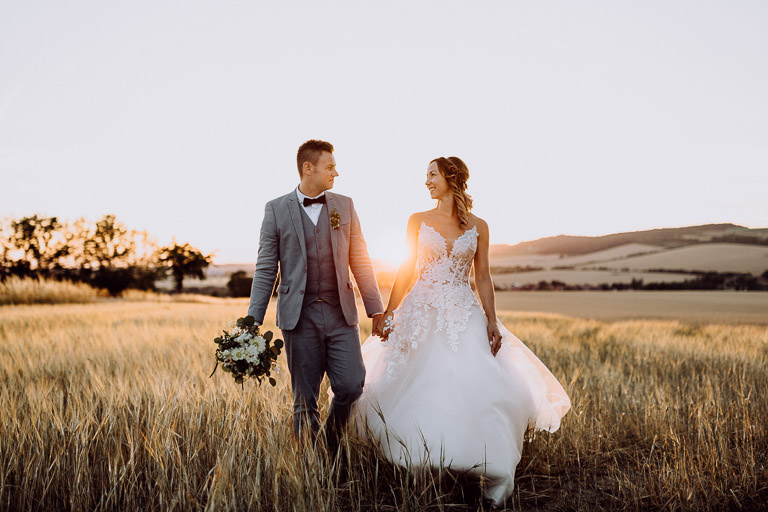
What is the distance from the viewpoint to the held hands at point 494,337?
4.19 metres

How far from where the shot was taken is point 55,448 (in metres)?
4.09

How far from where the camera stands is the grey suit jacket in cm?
403

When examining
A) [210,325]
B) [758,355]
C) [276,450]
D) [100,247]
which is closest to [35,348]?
[210,325]

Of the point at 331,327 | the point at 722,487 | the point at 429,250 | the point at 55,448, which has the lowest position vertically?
the point at 722,487

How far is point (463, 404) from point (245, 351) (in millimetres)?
1546

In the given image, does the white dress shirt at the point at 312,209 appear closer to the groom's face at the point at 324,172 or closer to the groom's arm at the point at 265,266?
the groom's face at the point at 324,172

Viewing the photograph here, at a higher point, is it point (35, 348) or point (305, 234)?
point (305, 234)

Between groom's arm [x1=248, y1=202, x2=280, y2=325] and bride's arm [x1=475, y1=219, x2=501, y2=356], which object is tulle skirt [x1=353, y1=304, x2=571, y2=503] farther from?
groom's arm [x1=248, y1=202, x2=280, y2=325]

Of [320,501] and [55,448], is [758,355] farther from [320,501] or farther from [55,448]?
[55,448]

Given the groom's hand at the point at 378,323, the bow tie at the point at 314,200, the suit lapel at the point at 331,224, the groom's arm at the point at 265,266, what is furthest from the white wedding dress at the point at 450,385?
the groom's arm at the point at 265,266

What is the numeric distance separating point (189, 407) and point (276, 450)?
1317 mm

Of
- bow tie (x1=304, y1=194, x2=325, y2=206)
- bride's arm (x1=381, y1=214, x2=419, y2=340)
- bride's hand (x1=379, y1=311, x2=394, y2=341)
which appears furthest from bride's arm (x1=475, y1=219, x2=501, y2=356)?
bow tie (x1=304, y1=194, x2=325, y2=206)

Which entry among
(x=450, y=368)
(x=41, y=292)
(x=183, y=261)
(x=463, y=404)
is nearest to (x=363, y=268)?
(x=450, y=368)

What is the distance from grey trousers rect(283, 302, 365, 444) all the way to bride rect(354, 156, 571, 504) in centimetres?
22
